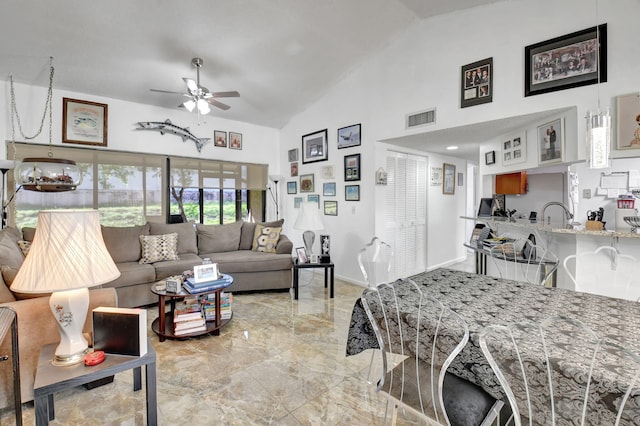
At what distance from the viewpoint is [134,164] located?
14.8 ft

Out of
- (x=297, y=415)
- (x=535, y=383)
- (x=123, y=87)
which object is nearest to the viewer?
(x=535, y=383)

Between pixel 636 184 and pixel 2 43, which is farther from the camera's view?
pixel 2 43

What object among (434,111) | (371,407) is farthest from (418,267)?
(371,407)

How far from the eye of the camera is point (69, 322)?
1430 mm

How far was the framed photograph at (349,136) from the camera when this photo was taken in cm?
444

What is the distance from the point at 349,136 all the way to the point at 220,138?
2303 mm

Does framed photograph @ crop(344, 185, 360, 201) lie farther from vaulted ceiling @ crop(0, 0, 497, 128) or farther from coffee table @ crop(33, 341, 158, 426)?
coffee table @ crop(33, 341, 158, 426)

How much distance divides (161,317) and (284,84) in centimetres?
345

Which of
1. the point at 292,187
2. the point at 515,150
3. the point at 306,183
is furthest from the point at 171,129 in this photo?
the point at 515,150

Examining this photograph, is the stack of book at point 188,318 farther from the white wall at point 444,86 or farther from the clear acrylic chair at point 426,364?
the white wall at point 444,86

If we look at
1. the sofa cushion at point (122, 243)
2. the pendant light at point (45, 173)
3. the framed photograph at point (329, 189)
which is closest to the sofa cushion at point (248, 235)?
the framed photograph at point (329, 189)

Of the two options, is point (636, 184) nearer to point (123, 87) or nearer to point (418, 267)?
point (418, 267)

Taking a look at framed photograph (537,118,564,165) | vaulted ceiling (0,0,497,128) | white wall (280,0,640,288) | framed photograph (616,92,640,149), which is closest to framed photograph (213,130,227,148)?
vaulted ceiling (0,0,497,128)

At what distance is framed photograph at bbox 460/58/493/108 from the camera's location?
3102 mm
